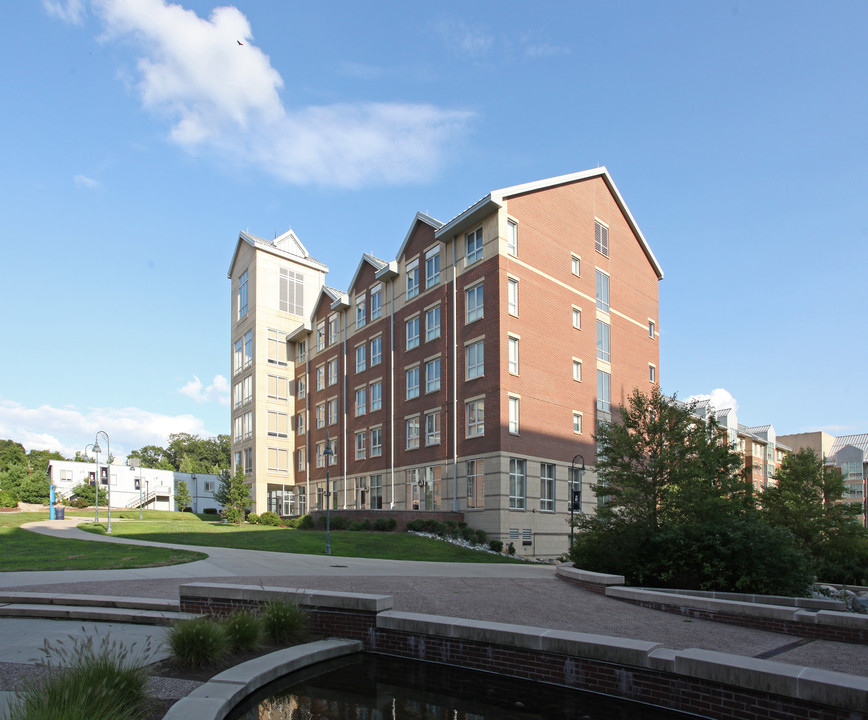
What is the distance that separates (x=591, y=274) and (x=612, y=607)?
3126 centimetres

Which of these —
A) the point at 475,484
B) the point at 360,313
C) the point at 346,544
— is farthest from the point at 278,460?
the point at 346,544

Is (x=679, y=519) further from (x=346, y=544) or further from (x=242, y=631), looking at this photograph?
(x=346, y=544)

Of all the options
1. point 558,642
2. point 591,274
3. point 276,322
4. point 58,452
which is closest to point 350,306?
point 276,322

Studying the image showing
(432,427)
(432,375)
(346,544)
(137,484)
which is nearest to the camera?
(346,544)

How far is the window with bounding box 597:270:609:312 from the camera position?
139 ft

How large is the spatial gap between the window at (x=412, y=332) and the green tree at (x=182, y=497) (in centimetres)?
4508

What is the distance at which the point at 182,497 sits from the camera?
3081 inches

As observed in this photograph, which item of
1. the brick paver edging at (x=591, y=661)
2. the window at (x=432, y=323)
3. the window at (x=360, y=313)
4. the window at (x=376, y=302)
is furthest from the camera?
the window at (x=360, y=313)

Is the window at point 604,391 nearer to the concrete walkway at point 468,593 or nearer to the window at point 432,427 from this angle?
the window at point 432,427

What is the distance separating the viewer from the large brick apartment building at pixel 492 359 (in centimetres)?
3469

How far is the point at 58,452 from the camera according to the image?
113875 mm

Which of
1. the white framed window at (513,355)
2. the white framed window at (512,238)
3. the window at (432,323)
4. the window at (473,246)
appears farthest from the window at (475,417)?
the white framed window at (512,238)

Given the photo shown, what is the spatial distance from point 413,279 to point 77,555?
2589 centimetres

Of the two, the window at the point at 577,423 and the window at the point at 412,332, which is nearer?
the window at the point at 577,423
